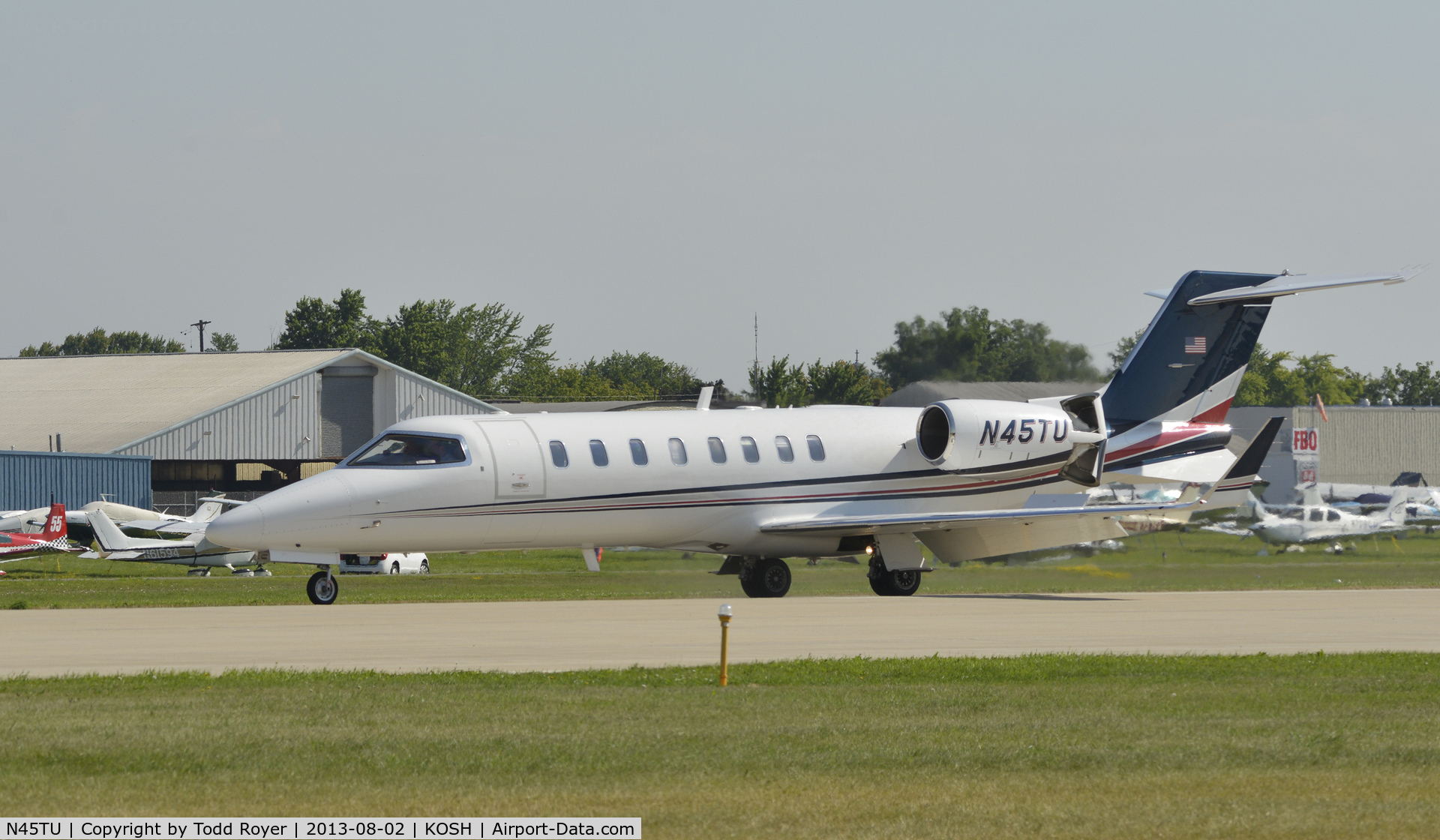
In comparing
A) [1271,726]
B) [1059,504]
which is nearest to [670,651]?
[1271,726]

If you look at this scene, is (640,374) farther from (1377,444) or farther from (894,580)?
(894,580)

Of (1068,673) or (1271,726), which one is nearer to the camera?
(1271,726)

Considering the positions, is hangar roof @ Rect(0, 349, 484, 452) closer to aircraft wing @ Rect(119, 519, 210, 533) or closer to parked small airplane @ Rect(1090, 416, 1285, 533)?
aircraft wing @ Rect(119, 519, 210, 533)

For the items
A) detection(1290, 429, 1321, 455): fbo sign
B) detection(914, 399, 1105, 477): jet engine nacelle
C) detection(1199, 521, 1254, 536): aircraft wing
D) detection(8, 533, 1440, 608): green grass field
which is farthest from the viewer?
detection(1290, 429, 1321, 455): fbo sign

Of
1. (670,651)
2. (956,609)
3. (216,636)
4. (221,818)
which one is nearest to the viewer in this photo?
(221,818)

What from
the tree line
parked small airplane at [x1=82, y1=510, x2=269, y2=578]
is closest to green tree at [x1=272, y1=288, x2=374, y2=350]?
the tree line

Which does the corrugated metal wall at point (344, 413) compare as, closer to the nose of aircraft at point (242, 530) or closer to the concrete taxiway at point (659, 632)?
the concrete taxiway at point (659, 632)

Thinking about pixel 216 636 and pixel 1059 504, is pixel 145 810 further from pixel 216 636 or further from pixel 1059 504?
pixel 1059 504

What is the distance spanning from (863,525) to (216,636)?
11.9 meters

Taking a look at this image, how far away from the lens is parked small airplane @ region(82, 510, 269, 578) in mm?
44031

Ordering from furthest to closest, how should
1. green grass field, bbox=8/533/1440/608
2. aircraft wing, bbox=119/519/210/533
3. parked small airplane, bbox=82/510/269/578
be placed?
1. aircraft wing, bbox=119/519/210/533
2. parked small airplane, bbox=82/510/269/578
3. green grass field, bbox=8/533/1440/608

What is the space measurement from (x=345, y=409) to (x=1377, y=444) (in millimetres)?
60146

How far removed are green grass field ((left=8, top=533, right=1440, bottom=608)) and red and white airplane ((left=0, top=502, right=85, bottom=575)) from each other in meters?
2.15

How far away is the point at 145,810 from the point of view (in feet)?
28.3
